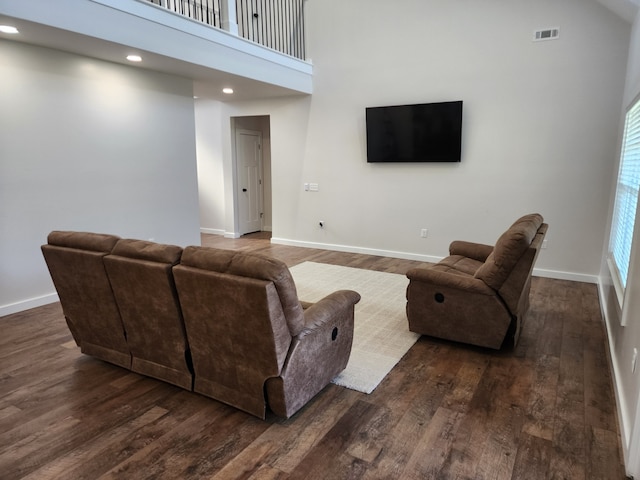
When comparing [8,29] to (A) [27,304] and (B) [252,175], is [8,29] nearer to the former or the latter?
(A) [27,304]

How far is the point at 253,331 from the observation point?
2.13 meters

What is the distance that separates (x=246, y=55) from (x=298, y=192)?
2485 mm

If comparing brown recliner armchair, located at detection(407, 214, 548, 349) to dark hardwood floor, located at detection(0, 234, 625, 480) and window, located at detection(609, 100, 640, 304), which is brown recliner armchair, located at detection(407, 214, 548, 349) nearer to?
dark hardwood floor, located at detection(0, 234, 625, 480)

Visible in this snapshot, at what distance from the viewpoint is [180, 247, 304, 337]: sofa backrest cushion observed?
80.9 inches

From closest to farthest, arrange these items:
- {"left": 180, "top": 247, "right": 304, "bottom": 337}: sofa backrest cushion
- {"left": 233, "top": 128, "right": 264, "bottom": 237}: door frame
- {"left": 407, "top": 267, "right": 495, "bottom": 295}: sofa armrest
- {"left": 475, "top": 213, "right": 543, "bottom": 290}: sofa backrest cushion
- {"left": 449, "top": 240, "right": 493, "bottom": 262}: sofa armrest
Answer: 1. {"left": 180, "top": 247, "right": 304, "bottom": 337}: sofa backrest cushion
2. {"left": 475, "top": 213, "right": 543, "bottom": 290}: sofa backrest cushion
3. {"left": 407, "top": 267, "right": 495, "bottom": 295}: sofa armrest
4. {"left": 449, "top": 240, "right": 493, "bottom": 262}: sofa armrest
5. {"left": 233, "top": 128, "right": 264, "bottom": 237}: door frame

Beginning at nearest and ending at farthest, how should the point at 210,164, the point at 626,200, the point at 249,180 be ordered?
the point at 626,200, the point at 210,164, the point at 249,180

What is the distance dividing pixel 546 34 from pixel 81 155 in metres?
5.46

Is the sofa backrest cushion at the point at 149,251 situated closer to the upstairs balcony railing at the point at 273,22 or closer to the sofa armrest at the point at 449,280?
the sofa armrest at the point at 449,280

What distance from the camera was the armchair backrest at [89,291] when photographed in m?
2.69

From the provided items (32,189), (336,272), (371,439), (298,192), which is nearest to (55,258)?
(32,189)

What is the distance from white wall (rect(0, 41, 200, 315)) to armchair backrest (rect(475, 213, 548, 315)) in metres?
4.06

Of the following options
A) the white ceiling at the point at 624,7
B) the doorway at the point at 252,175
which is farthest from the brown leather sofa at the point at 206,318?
the doorway at the point at 252,175

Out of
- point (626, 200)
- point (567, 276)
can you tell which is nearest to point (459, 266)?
point (626, 200)

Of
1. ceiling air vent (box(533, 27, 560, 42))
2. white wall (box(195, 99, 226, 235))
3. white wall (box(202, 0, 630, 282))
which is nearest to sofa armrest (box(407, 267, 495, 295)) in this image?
white wall (box(202, 0, 630, 282))
